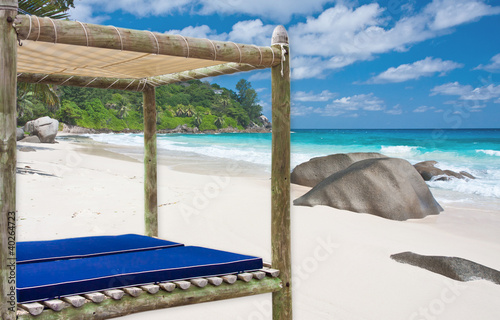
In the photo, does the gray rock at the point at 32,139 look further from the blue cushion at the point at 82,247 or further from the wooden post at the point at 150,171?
the blue cushion at the point at 82,247

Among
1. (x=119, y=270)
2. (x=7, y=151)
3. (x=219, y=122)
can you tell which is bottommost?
(x=119, y=270)

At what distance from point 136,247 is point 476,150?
34.4 metres

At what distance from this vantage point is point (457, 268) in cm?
560

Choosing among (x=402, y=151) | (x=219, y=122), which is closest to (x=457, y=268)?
(x=402, y=151)

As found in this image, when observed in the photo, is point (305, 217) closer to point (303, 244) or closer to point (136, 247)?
point (303, 244)

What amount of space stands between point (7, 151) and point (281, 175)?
1.90 metres

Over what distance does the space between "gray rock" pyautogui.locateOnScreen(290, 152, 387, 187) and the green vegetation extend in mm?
37121

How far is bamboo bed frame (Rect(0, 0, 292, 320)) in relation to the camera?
2.63 m

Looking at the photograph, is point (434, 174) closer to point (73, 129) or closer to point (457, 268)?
point (457, 268)

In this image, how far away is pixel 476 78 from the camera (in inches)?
2539

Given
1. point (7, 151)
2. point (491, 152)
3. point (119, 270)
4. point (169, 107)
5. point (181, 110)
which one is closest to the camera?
point (7, 151)

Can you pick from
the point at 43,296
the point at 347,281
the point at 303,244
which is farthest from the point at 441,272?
the point at 43,296

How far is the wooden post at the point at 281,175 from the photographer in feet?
12.3

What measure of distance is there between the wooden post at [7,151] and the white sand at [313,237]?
6.08 feet
